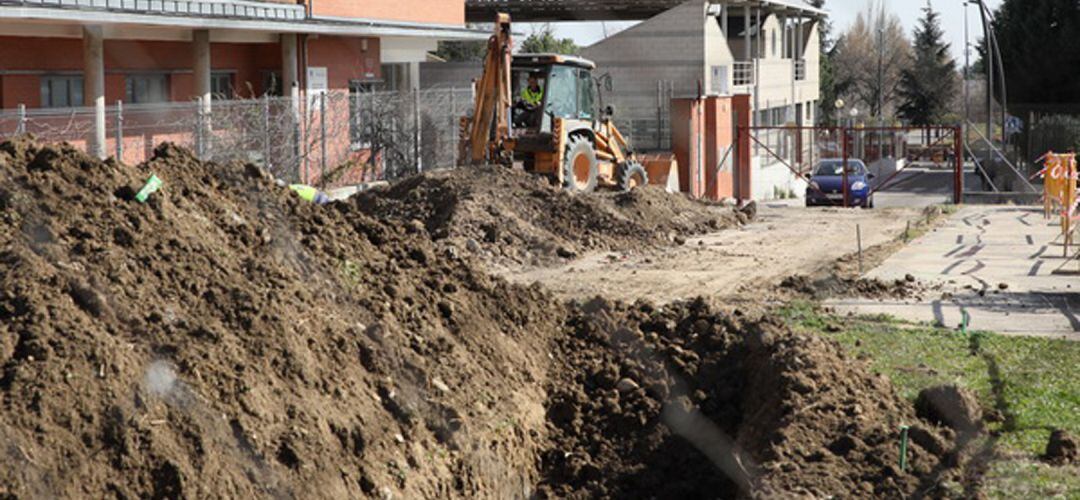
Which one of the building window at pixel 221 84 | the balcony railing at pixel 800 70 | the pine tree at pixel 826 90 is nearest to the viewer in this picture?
the building window at pixel 221 84

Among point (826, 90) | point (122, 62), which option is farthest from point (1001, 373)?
point (826, 90)

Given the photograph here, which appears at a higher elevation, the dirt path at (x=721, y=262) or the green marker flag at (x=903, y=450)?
the dirt path at (x=721, y=262)

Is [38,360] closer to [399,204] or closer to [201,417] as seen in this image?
[201,417]

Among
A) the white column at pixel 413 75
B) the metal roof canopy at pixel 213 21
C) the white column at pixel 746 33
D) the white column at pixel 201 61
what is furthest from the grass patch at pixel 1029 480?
the white column at pixel 746 33

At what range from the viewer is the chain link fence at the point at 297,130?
21.9 metres

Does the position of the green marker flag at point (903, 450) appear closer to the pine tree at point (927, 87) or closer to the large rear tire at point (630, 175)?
the large rear tire at point (630, 175)

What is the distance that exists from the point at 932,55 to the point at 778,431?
3084 inches

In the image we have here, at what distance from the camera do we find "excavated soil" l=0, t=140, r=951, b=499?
287 inches

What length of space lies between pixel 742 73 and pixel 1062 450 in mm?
45572

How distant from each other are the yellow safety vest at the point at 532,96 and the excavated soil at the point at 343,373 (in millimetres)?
13403

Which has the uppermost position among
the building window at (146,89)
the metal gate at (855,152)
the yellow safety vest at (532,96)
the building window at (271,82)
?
the building window at (271,82)

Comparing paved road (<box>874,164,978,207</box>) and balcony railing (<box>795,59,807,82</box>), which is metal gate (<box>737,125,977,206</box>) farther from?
balcony railing (<box>795,59,807,82</box>)

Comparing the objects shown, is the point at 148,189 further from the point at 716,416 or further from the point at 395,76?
the point at 395,76

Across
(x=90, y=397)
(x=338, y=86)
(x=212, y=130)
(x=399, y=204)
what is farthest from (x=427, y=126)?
(x=90, y=397)
